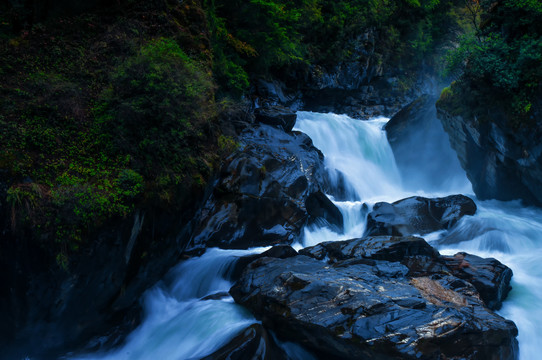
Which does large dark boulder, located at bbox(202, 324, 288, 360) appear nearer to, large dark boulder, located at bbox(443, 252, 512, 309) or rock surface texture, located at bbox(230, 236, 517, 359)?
→ rock surface texture, located at bbox(230, 236, 517, 359)

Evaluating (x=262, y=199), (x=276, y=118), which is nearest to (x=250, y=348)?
(x=262, y=199)

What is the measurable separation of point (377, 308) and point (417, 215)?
6.50 meters

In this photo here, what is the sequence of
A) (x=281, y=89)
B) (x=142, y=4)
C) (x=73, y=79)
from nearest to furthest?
1. (x=73, y=79)
2. (x=142, y=4)
3. (x=281, y=89)

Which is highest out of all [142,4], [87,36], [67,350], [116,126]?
[142,4]

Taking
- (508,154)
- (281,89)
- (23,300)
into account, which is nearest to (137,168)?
(23,300)

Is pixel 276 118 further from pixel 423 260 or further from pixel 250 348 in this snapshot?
pixel 250 348

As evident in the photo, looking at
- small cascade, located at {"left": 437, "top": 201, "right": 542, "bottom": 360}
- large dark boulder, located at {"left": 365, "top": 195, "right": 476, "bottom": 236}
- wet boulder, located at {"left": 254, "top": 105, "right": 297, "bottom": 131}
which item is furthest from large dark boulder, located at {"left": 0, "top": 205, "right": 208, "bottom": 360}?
wet boulder, located at {"left": 254, "top": 105, "right": 297, "bottom": 131}

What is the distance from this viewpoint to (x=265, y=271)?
6.25 meters

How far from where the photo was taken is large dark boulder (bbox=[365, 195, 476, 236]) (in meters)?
9.70

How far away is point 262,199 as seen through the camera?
340 inches

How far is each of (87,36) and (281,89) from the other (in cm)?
1208

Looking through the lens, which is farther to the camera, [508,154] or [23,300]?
[508,154]

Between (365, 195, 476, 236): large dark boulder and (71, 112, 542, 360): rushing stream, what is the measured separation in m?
0.43

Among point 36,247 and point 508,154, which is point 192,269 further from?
point 508,154
